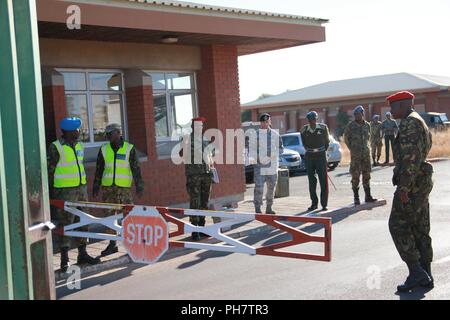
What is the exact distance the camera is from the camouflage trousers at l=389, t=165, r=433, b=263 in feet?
20.3

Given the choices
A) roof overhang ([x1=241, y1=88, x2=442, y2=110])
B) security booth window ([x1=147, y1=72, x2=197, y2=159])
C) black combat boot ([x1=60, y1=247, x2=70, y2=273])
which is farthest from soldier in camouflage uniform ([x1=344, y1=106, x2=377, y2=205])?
roof overhang ([x1=241, y1=88, x2=442, y2=110])

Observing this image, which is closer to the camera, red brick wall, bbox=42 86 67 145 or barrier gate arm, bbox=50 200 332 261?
barrier gate arm, bbox=50 200 332 261

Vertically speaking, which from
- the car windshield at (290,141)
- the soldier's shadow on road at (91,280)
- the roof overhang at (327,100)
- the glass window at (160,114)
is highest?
the roof overhang at (327,100)

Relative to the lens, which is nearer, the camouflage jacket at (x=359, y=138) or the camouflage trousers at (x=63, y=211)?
the camouflage trousers at (x=63, y=211)

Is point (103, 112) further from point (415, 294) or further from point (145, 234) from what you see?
point (415, 294)

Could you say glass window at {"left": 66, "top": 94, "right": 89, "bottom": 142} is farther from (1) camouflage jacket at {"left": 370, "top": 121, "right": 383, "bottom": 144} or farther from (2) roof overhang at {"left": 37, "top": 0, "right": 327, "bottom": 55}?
(1) camouflage jacket at {"left": 370, "top": 121, "right": 383, "bottom": 144}

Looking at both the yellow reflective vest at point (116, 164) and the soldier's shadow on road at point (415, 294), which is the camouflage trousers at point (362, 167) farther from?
the soldier's shadow on road at point (415, 294)

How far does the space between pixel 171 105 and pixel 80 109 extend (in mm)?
2187

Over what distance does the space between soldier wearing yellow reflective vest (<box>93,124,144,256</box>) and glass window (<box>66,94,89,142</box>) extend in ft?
9.41

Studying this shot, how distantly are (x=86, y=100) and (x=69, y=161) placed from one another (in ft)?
12.7

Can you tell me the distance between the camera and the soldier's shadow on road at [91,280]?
7.09 meters

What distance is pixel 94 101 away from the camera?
11.6m

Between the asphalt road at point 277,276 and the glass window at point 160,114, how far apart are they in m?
4.07

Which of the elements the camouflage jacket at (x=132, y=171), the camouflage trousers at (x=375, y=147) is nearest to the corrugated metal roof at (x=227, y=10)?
the camouflage jacket at (x=132, y=171)
